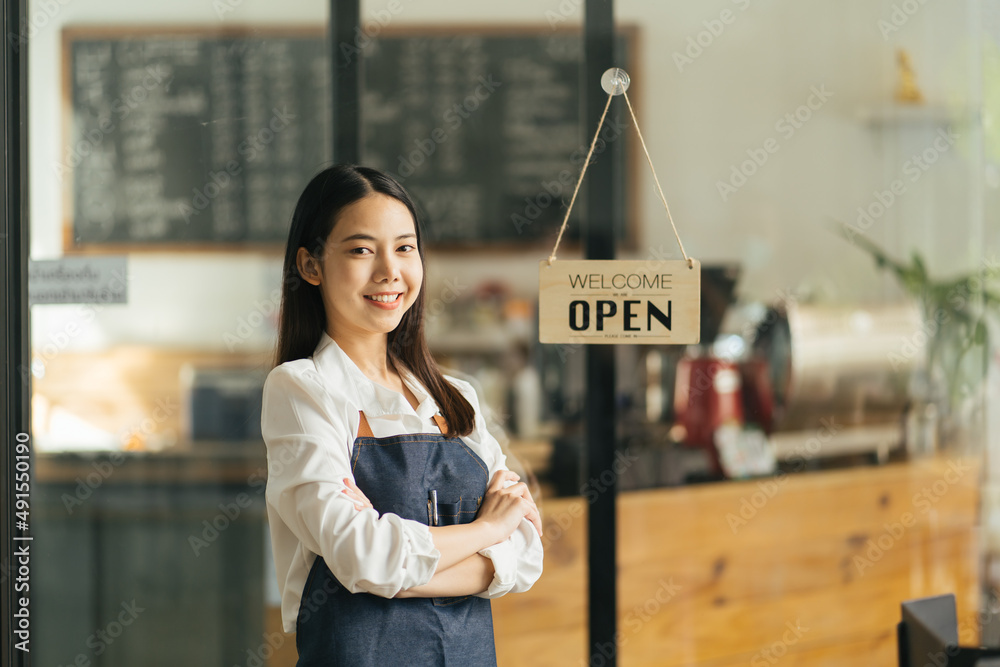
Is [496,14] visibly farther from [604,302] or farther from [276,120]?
[604,302]

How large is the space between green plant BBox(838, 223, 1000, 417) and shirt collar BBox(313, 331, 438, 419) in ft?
3.68

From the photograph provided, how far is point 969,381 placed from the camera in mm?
1577

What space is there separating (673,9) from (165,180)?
105 centimetres

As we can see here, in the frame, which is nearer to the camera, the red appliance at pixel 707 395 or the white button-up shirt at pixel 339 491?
the white button-up shirt at pixel 339 491

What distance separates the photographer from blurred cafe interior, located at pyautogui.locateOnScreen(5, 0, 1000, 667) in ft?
4.93

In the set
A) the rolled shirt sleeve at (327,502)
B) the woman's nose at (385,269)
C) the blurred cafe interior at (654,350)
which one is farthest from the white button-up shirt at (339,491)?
the blurred cafe interior at (654,350)

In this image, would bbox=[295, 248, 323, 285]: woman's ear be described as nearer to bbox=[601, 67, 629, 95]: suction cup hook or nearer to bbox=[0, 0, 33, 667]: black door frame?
bbox=[601, 67, 629, 95]: suction cup hook

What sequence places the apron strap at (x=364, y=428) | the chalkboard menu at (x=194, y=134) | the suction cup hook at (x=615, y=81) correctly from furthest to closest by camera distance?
1. the chalkboard menu at (x=194, y=134)
2. the suction cup hook at (x=615, y=81)
3. the apron strap at (x=364, y=428)

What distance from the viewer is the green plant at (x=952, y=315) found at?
5.10 ft

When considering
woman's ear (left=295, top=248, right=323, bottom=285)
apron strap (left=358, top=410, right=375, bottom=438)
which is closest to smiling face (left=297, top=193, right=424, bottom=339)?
woman's ear (left=295, top=248, right=323, bottom=285)

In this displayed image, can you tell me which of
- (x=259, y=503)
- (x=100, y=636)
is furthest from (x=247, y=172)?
(x=100, y=636)

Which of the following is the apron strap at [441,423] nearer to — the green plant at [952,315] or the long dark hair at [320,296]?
the long dark hair at [320,296]

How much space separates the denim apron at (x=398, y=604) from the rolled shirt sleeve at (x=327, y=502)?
3 centimetres

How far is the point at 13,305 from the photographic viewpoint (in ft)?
4.40
